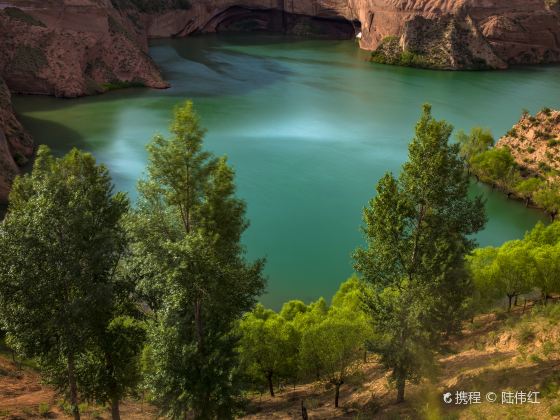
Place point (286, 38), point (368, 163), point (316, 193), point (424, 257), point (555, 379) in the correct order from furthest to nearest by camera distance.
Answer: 1. point (286, 38)
2. point (368, 163)
3. point (316, 193)
4. point (424, 257)
5. point (555, 379)

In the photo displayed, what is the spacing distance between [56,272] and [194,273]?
13.0ft

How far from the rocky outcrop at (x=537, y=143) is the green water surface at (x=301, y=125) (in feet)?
14.5

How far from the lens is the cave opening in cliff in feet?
472

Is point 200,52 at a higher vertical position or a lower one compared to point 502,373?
higher

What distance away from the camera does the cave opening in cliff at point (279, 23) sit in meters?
144

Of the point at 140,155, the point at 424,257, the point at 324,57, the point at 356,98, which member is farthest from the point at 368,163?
the point at 324,57

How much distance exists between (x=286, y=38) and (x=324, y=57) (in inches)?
1097

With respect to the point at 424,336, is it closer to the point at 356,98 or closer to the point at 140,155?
the point at 140,155

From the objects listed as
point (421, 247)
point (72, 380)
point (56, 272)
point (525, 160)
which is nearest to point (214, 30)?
point (525, 160)

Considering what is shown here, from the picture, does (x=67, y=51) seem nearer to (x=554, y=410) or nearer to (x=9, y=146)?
(x=9, y=146)

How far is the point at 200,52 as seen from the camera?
11769cm

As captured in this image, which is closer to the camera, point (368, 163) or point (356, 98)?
point (368, 163)

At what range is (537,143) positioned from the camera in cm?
5312

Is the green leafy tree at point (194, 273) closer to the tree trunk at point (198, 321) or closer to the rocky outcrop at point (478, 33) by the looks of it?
the tree trunk at point (198, 321)
